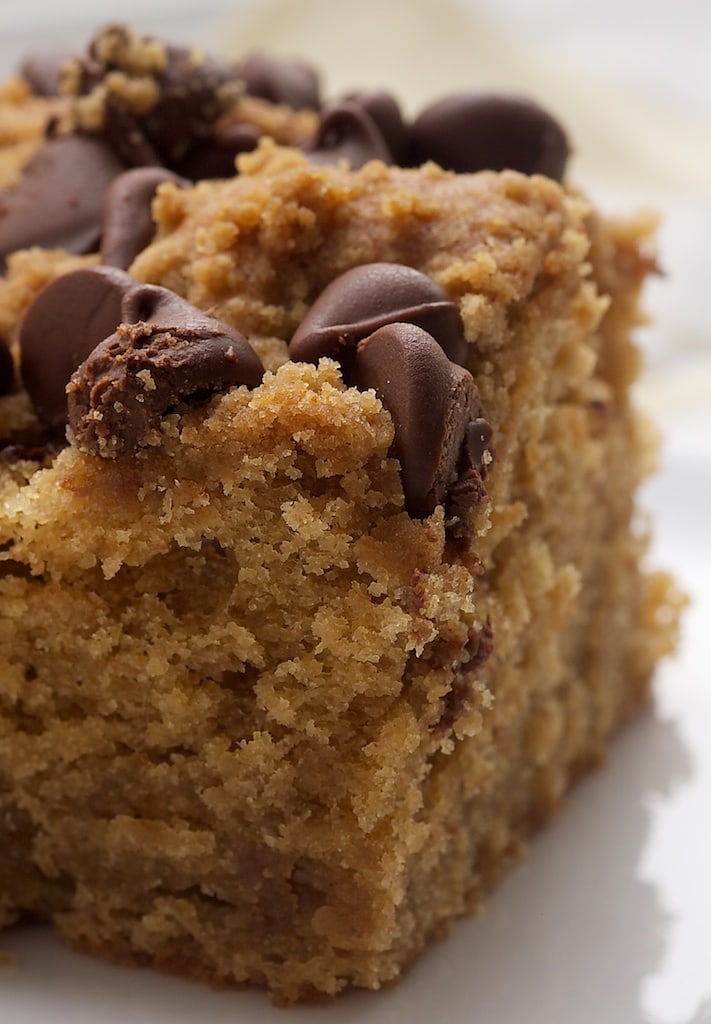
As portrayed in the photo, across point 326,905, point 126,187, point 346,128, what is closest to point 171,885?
point 326,905

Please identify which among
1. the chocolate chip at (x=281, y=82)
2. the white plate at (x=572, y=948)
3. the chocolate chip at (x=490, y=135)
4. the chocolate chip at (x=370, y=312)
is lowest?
the white plate at (x=572, y=948)

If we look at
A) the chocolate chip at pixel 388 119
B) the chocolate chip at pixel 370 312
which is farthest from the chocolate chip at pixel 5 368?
the chocolate chip at pixel 388 119

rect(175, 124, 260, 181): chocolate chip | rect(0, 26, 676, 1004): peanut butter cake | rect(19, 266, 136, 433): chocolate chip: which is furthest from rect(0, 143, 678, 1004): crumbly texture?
rect(175, 124, 260, 181): chocolate chip

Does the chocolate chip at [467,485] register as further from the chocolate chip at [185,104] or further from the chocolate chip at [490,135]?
the chocolate chip at [185,104]

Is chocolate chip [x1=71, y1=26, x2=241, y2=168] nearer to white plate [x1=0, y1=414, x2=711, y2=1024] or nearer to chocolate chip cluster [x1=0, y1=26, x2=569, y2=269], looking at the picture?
chocolate chip cluster [x1=0, y1=26, x2=569, y2=269]

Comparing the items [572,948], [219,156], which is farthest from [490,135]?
[572,948]

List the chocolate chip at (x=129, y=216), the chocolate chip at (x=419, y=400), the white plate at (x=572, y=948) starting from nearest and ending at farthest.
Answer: the chocolate chip at (x=419, y=400) < the white plate at (x=572, y=948) < the chocolate chip at (x=129, y=216)

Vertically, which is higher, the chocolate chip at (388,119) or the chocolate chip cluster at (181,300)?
the chocolate chip at (388,119)
